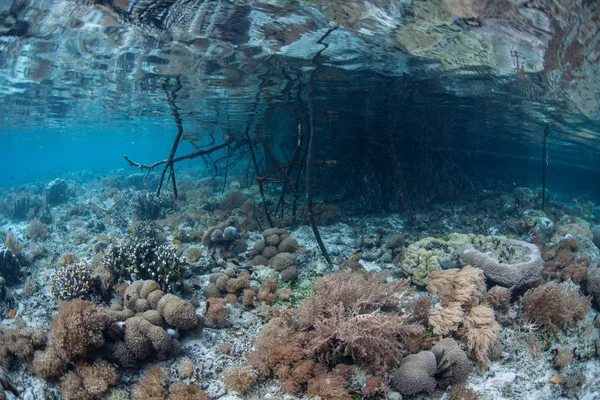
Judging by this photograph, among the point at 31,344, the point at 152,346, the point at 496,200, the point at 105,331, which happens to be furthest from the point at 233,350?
the point at 496,200

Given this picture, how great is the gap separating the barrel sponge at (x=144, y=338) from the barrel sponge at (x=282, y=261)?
11.5 ft

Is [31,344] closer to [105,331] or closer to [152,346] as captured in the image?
[105,331]

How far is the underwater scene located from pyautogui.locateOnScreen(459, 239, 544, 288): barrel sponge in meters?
0.06

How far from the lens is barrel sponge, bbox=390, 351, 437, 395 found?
4.63m

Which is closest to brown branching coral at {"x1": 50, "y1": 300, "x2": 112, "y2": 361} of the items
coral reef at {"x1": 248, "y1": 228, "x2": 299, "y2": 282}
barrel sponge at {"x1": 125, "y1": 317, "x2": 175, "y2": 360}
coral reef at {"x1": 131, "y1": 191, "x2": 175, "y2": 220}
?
barrel sponge at {"x1": 125, "y1": 317, "x2": 175, "y2": 360}

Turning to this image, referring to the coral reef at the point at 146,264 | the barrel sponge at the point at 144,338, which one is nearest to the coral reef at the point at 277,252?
the coral reef at the point at 146,264

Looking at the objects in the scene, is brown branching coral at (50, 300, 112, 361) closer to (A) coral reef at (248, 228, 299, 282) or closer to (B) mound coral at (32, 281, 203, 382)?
(B) mound coral at (32, 281, 203, 382)

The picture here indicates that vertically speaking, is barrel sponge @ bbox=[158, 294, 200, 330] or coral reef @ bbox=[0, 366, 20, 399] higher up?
barrel sponge @ bbox=[158, 294, 200, 330]


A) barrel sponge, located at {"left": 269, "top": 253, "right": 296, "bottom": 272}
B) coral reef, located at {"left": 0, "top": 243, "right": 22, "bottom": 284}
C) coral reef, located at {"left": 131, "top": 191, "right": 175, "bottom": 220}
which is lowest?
coral reef, located at {"left": 131, "top": 191, "right": 175, "bottom": 220}

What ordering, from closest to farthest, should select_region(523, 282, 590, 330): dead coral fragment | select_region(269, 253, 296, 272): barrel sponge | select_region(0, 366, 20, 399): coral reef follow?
select_region(0, 366, 20, 399): coral reef < select_region(523, 282, 590, 330): dead coral fragment < select_region(269, 253, 296, 272): barrel sponge

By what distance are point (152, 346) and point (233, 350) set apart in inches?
54.6

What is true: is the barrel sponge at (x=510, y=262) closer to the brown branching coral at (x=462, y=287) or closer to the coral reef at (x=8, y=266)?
the brown branching coral at (x=462, y=287)

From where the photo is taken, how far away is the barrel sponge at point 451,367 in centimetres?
492

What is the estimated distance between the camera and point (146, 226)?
11727mm
